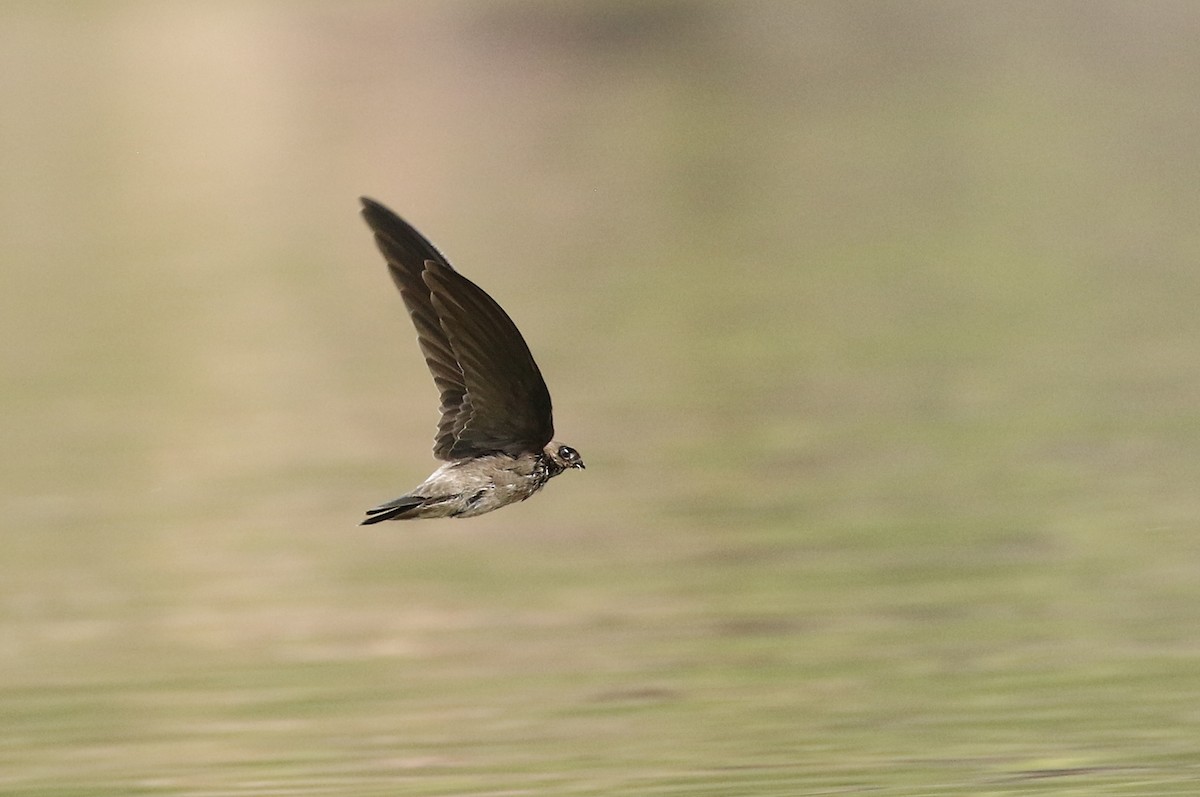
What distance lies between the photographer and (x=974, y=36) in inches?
1795

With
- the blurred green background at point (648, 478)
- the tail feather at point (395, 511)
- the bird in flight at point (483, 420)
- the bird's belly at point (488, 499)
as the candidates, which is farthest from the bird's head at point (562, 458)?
the blurred green background at point (648, 478)

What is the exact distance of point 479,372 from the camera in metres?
6.20

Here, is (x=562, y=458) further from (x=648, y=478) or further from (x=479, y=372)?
(x=648, y=478)

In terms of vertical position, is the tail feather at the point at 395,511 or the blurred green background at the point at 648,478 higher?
the blurred green background at the point at 648,478

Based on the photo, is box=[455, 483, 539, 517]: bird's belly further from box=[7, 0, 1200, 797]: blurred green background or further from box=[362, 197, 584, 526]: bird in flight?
box=[7, 0, 1200, 797]: blurred green background

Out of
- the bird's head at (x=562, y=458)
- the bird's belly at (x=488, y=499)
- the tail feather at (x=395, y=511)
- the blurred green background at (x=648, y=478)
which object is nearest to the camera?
the tail feather at (x=395, y=511)

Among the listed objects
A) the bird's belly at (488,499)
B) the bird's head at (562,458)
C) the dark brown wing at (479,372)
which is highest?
the dark brown wing at (479,372)

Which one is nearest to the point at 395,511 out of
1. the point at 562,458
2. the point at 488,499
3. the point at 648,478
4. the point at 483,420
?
the point at 488,499

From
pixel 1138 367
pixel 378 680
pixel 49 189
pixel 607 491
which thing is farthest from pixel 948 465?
pixel 49 189

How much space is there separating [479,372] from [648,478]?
21.6 ft

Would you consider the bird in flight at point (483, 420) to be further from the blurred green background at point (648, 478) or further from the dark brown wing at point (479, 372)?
the blurred green background at point (648, 478)

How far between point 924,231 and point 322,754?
16463mm

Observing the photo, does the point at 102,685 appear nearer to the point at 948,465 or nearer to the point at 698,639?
the point at 698,639

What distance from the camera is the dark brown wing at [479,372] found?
6.13 metres
